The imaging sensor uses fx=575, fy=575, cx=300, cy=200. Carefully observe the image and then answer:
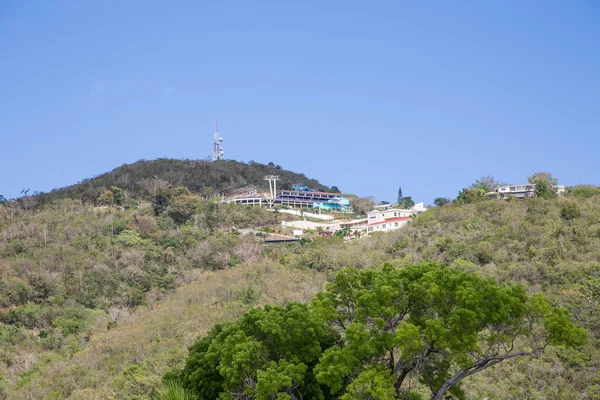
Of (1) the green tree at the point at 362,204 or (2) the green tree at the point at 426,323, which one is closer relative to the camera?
(2) the green tree at the point at 426,323

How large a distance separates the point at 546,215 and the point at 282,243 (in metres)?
16.9

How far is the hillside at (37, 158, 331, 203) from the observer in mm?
55469

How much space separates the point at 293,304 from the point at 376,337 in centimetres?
240

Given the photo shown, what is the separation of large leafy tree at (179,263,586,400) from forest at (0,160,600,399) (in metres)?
0.04

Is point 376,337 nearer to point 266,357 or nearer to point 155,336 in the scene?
point 266,357

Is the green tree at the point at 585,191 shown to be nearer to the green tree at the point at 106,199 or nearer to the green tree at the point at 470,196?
the green tree at the point at 470,196

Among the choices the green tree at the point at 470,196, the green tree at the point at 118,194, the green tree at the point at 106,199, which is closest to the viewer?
the green tree at the point at 470,196

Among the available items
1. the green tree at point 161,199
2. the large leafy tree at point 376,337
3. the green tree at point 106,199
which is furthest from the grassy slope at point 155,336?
the green tree at point 106,199

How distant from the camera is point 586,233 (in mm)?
23953

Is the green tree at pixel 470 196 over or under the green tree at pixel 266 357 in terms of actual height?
over

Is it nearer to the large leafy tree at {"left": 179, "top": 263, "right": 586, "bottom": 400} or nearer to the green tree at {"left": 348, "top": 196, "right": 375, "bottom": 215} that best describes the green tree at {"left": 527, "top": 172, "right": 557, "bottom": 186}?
the green tree at {"left": 348, "top": 196, "right": 375, "bottom": 215}

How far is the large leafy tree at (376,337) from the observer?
37.2 ft

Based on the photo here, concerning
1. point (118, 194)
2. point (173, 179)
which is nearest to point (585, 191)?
point (118, 194)

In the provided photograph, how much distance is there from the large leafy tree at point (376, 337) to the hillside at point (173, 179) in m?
43.5
